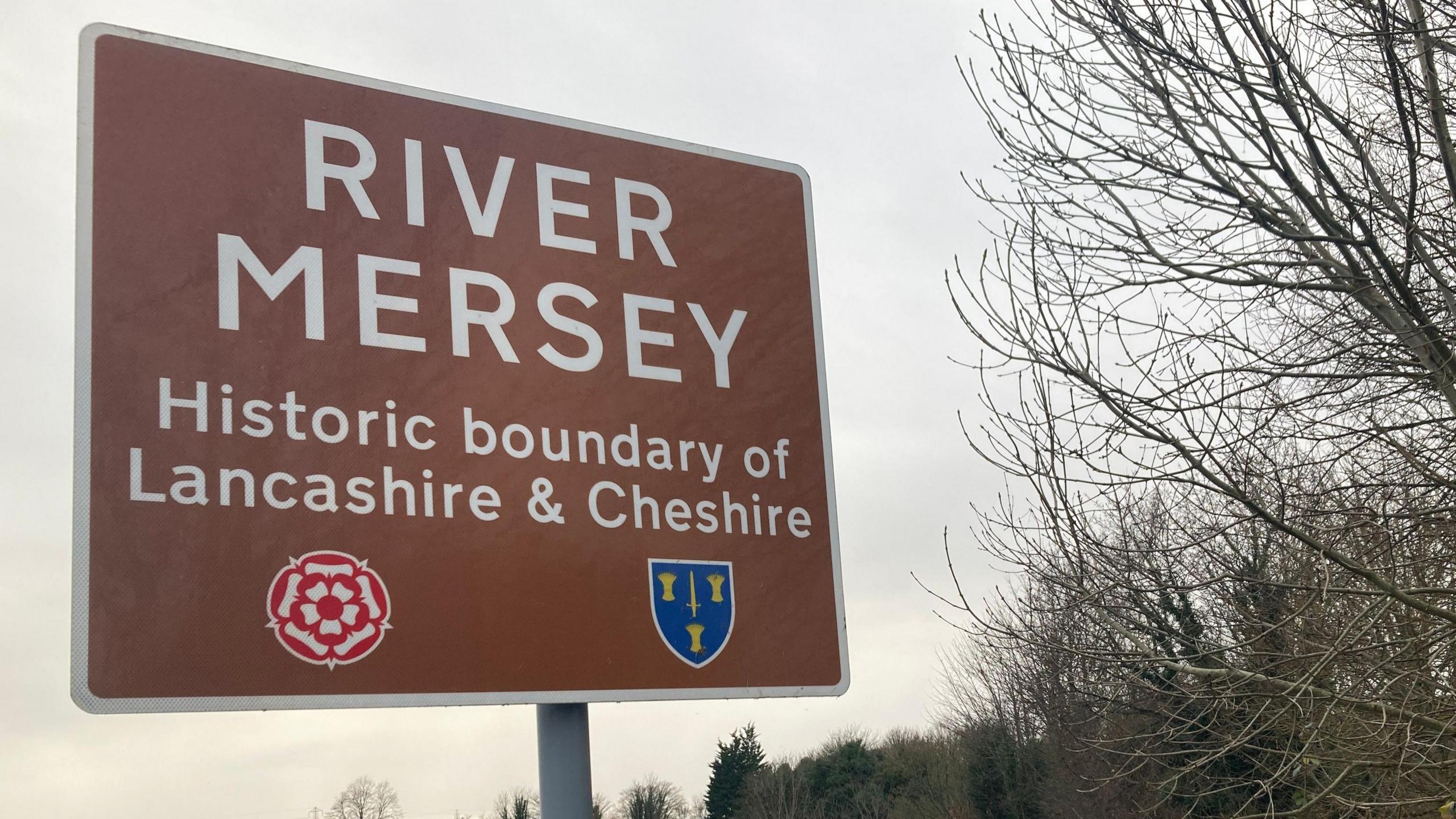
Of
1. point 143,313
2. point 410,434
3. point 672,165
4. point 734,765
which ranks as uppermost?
point 672,165

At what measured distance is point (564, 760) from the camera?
273cm

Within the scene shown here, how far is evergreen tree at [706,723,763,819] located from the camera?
5088cm

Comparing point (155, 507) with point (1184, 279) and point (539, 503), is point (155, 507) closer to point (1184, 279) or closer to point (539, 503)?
point (539, 503)

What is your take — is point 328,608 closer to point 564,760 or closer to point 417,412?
point 417,412

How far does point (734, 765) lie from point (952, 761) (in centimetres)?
1572

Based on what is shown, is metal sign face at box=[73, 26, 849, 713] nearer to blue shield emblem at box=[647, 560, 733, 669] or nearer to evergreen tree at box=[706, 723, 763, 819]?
blue shield emblem at box=[647, 560, 733, 669]

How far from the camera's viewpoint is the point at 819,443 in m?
3.30

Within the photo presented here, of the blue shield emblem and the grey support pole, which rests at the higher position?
the blue shield emblem

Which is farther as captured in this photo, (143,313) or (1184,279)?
(1184,279)

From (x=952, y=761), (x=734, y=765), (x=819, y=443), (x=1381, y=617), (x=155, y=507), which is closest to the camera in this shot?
(x=155, y=507)

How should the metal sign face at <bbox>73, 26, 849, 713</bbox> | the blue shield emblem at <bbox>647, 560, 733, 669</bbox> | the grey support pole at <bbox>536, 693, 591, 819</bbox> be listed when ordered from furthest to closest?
the blue shield emblem at <bbox>647, 560, 733, 669</bbox>
the grey support pole at <bbox>536, 693, 591, 819</bbox>
the metal sign face at <bbox>73, 26, 849, 713</bbox>

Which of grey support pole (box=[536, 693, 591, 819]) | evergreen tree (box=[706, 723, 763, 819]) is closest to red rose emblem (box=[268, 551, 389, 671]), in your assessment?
grey support pole (box=[536, 693, 591, 819])

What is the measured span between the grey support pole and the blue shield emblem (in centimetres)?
26

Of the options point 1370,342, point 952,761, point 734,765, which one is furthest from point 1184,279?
point 734,765
